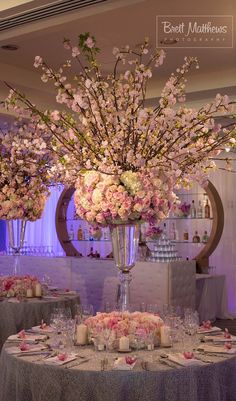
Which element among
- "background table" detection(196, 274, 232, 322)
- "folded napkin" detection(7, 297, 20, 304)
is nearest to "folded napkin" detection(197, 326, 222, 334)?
"folded napkin" detection(7, 297, 20, 304)

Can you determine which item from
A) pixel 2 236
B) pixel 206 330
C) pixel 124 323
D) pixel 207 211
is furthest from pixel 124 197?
pixel 2 236

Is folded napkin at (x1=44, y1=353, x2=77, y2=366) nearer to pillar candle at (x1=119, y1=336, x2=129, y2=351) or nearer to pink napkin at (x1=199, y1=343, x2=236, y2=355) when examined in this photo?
pillar candle at (x1=119, y1=336, x2=129, y2=351)

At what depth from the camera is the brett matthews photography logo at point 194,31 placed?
521cm

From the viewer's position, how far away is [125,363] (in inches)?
113

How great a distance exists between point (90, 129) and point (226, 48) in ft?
10.7

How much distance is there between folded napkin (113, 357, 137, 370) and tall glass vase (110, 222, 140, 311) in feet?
2.10

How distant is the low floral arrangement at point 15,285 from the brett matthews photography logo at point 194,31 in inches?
106

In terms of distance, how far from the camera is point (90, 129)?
341cm

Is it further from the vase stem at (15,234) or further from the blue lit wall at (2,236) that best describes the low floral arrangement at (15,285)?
the blue lit wall at (2,236)

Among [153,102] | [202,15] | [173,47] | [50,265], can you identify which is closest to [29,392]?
[202,15]

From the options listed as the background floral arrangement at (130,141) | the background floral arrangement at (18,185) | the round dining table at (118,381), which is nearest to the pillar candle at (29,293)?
the background floral arrangement at (18,185)

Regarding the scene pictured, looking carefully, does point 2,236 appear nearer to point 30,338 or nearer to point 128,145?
point 30,338

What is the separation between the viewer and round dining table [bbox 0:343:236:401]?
2807mm

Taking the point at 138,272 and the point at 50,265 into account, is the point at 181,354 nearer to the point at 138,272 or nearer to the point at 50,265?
the point at 138,272
